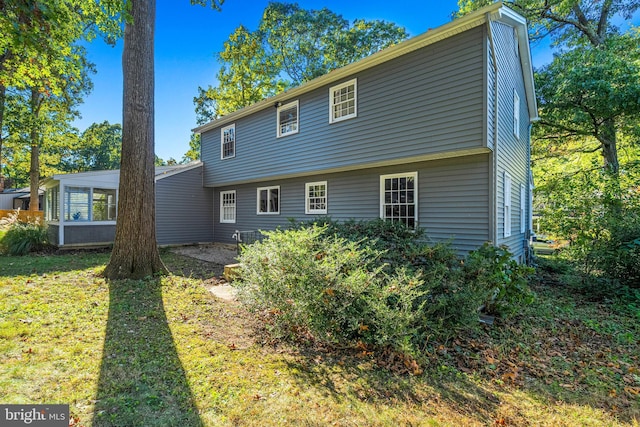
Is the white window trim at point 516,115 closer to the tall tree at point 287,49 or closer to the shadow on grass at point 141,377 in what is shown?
the shadow on grass at point 141,377

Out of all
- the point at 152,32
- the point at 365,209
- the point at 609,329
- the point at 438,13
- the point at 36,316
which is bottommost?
the point at 609,329

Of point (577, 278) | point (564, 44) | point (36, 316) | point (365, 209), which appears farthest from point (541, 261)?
point (36, 316)

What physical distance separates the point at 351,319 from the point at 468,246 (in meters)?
4.59

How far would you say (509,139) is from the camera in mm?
8281

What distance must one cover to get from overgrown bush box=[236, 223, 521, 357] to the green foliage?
0.06 m

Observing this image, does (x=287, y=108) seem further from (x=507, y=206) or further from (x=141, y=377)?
(x=141, y=377)

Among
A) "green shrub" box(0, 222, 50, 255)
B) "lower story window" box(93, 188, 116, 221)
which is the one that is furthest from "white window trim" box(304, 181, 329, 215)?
"green shrub" box(0, 222, 50, 255)

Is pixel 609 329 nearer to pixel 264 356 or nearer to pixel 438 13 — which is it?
pixel 264 356

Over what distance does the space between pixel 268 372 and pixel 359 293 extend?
131cm

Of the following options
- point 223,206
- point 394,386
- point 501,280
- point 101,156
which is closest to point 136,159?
point 394,386

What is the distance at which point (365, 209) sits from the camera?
29.6ft

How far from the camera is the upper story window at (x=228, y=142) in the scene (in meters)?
13.1

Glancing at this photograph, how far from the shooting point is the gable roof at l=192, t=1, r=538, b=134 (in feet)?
20.5

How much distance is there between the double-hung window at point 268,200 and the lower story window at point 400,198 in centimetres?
479
